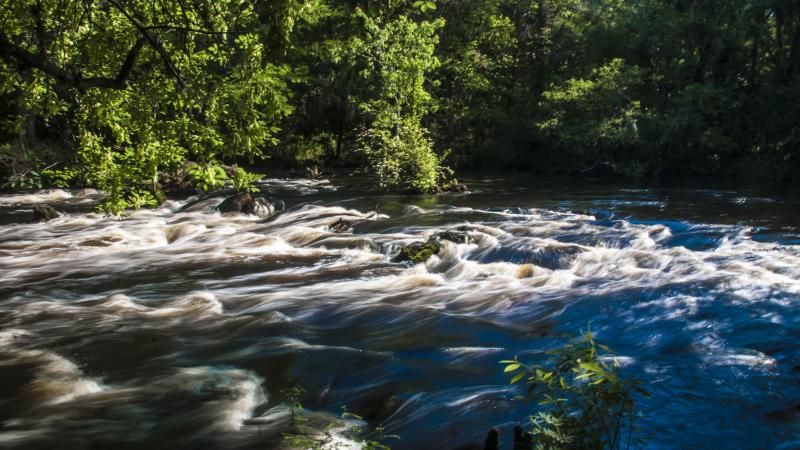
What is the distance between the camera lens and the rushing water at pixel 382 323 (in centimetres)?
581

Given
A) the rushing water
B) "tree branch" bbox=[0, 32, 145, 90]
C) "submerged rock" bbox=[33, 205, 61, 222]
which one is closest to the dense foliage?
"tree branch" bbox=[0, 32, 145, 90]

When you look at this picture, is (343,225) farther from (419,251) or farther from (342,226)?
(419,251)

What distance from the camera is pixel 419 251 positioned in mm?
12508

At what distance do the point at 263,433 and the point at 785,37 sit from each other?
30220mm

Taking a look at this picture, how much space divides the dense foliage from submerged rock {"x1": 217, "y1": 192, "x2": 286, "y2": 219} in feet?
8.05

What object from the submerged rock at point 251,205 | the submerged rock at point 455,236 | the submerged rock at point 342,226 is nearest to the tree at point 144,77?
the submerged rock at point 455,236

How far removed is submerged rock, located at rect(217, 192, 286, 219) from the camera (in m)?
19.1

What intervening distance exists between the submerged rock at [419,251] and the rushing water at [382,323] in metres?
0.20

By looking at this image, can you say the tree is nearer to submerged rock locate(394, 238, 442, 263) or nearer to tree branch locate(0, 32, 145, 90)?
tree branch locate(0, 32, 145, 90)

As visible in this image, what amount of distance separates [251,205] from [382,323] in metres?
11.4

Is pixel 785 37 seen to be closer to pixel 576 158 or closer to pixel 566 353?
pixel 576 158

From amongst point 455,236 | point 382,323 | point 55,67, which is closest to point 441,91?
point 455,236

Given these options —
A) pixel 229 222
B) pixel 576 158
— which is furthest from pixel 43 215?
pixel 576 158

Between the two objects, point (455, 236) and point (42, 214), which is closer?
point (455, 236)
